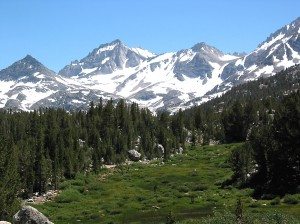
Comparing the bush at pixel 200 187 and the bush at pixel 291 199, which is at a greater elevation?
the bush at pixel 200 187

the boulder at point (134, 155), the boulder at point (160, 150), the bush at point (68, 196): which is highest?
the boulder at point (160, 150)

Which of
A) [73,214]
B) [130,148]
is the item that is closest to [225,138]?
[130,148]

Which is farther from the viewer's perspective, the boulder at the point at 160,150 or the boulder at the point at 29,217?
the boulder at the point at 160,150

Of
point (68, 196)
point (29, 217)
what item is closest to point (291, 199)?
point (29, 217)

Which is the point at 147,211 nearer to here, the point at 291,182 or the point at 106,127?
the point at 291,182

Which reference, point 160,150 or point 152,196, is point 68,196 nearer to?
point 152,196

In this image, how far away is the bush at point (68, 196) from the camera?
92188 mm

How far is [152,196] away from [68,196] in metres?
15.4

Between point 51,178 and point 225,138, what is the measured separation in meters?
86.5

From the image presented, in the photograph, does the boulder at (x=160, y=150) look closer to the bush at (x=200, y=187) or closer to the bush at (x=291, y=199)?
the bush at (x=200, y=187)

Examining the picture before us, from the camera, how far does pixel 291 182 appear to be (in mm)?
83375

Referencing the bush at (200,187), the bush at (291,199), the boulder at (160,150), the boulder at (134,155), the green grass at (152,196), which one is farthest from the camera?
the boulder at (160,150)

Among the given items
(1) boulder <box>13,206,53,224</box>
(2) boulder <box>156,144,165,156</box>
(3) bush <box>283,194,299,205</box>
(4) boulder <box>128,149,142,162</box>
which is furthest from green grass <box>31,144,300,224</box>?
(2) boulder <box>156,144,165,156</box>

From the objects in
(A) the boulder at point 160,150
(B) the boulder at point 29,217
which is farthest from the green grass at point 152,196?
(A) the boulder at point 160,150
